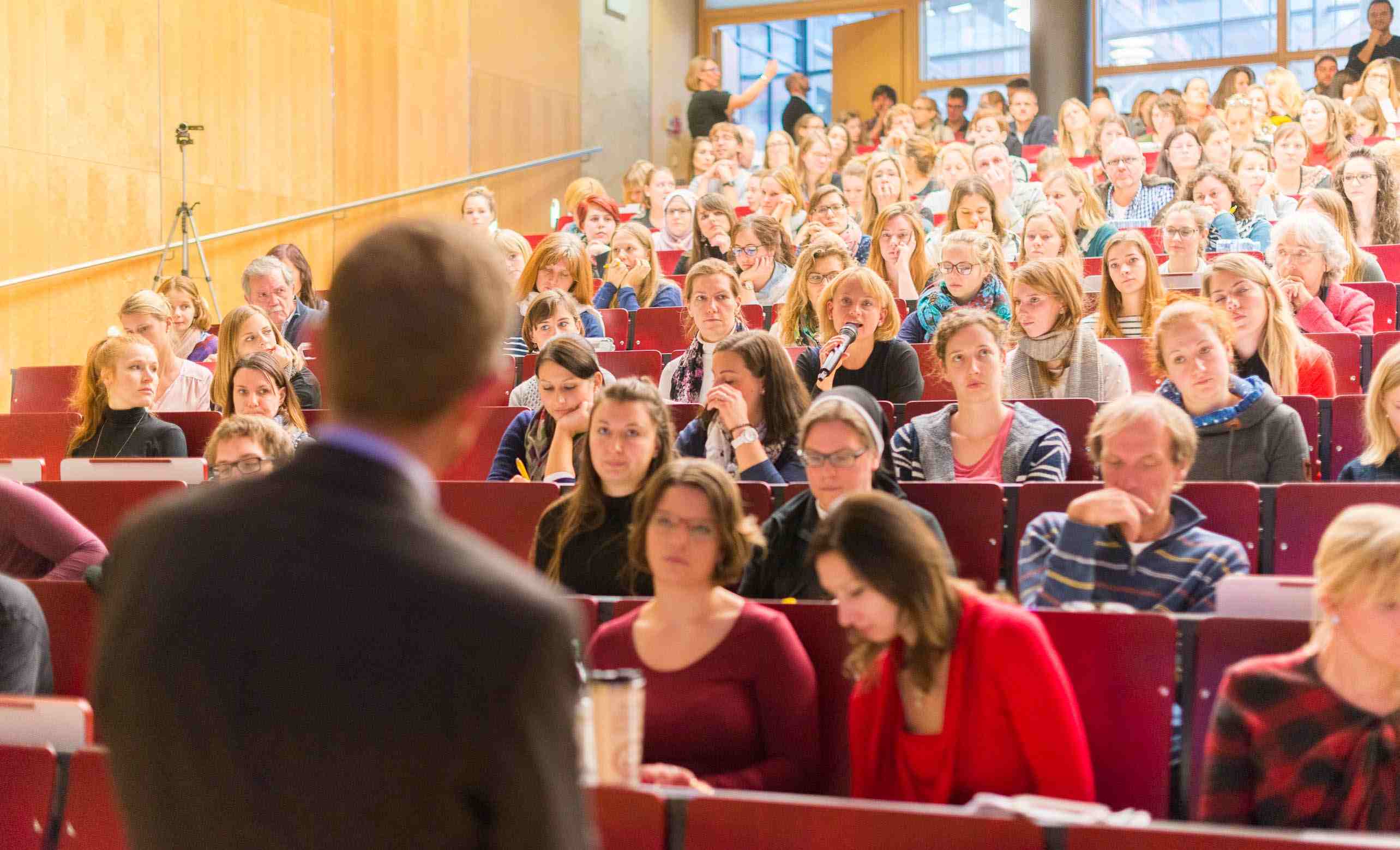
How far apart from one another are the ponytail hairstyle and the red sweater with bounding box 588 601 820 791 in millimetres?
2411

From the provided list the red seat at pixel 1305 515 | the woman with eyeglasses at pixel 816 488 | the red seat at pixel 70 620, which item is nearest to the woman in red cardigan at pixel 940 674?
the woman with eyeglasses at pixel 816 488

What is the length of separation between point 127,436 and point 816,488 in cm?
222

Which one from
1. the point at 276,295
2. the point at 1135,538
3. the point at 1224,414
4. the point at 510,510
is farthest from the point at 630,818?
the point at 276,295

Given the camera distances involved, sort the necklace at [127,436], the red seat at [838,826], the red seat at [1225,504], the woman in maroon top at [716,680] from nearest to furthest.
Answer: the red seat at [838,826] < the woman in maroon top at [716,680] < the red seat at [1225,504] < the necklace at [127,436]

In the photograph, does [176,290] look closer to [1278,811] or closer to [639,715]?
[639,715]

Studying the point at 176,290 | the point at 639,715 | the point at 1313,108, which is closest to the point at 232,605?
the point at 639,715

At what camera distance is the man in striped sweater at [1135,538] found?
227 centimetres

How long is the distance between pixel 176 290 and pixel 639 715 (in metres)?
4.20

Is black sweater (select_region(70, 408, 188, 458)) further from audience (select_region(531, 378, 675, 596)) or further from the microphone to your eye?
the microphone

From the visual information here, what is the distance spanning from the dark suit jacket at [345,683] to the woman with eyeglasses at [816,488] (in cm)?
169

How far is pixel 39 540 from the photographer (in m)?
2.68

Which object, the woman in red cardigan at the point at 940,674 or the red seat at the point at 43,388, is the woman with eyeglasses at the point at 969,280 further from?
the red seat at the point at 43,388

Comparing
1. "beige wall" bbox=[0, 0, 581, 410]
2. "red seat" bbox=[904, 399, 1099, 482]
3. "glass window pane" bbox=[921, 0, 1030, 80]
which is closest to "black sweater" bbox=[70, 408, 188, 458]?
"beige wall" bbox=[0, 0, 581, 410]

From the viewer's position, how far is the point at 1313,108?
723cm
